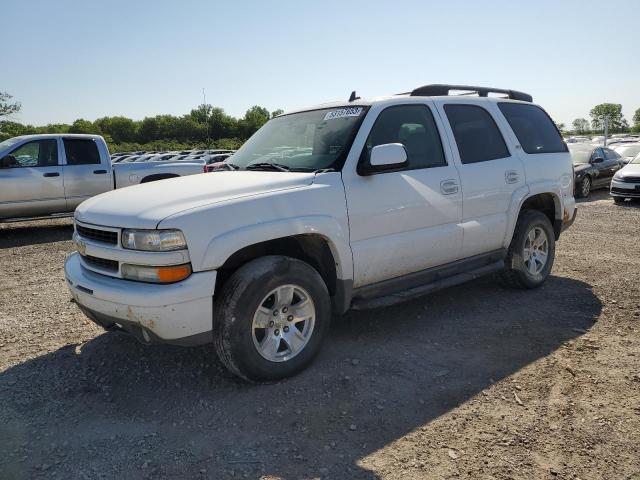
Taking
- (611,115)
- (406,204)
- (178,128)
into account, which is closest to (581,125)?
(611,115)

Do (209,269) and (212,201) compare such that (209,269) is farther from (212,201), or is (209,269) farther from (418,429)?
(418,429)

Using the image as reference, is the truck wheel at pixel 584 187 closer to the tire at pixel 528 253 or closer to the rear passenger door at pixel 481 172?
the tire at pixel 528 253

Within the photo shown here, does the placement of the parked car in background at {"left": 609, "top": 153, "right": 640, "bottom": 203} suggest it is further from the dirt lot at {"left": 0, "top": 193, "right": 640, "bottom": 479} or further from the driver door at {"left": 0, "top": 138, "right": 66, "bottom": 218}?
the driver door at {"left": 0, "top": 138, "right": 66, "bottom": 218}

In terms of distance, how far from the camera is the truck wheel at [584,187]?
14.5 meters

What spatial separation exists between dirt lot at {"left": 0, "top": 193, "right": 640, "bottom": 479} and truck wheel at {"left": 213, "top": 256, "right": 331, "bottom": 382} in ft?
0.57

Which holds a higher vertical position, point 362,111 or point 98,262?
point 362,111

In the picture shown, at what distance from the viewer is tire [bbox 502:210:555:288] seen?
5.24 metres

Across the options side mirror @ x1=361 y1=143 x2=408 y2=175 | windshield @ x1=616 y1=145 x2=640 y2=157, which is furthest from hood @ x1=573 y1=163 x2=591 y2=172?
side mirror @ x1=361 y1=143 x2=408 y2=175

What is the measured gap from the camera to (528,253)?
215 inches

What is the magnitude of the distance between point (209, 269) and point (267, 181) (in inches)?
31.7

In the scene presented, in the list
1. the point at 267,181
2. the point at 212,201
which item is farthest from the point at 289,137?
the point at 212,201

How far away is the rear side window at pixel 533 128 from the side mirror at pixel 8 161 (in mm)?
8805

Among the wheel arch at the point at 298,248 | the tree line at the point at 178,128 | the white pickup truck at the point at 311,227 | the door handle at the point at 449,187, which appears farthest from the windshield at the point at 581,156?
the tree line at the point at 178,128

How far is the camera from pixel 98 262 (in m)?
3.49
